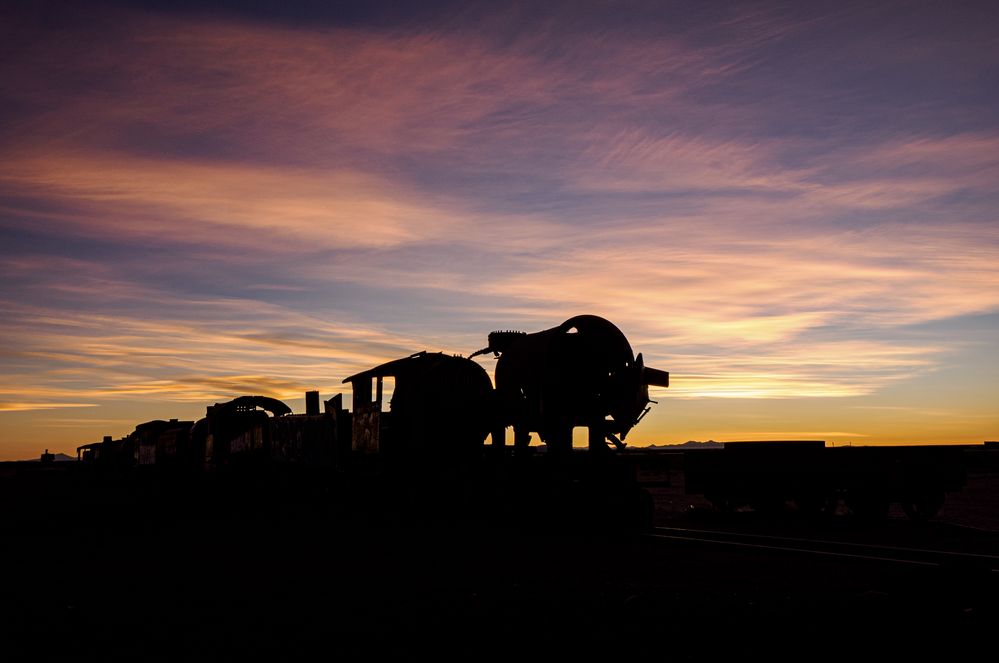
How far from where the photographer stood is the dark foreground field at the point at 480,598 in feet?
26.2

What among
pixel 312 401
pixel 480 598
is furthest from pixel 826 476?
Result: pixel 312 401

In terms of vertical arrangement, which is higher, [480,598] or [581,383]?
[581,383]

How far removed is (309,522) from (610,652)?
16461mm

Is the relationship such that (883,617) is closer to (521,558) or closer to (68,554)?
(521,558)

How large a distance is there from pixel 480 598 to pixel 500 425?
12601mm

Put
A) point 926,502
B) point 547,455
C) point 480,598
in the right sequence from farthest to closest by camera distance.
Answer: point 926,502, point 547,455, point 480,598

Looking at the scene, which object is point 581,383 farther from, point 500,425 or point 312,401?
point 312,401

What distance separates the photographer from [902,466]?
22.3 meters

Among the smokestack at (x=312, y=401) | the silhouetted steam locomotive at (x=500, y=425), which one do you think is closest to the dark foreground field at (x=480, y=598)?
the silhouetted steam locomotive at (x=500, y=425)

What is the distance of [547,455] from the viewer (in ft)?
65.6

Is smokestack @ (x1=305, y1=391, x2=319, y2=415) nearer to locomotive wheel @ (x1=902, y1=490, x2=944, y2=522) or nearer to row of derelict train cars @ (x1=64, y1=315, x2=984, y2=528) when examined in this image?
row of derelict train cars @ (x1=64, y1=315, x2=984, y2=528)

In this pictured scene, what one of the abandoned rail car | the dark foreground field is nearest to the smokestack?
the dark foreground field

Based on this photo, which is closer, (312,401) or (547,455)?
(547,455)

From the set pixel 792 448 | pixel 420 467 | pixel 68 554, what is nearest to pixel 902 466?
pixel 792 448
